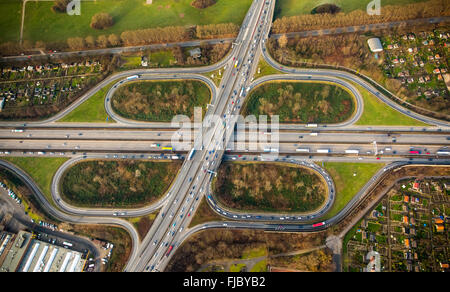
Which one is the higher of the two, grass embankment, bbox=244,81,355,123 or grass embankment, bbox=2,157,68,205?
grass embankment, bbox=244,81,355,123

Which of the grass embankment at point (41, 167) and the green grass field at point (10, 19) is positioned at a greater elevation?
the green grass field at point (10, 19)

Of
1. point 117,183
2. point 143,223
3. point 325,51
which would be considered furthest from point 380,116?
point 117,183

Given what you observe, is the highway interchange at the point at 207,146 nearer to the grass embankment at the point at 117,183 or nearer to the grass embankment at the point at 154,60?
the grass embankment at the point at 117,183

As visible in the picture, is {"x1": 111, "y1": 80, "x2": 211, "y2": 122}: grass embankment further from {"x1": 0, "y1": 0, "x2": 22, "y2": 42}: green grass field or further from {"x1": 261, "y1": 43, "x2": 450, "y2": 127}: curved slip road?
{"x1": 0, "y1": 0, "x2": 22, "y2": 42}: green grass field

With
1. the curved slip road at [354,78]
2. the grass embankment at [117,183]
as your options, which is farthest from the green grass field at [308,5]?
the grass embankment at [117,183]

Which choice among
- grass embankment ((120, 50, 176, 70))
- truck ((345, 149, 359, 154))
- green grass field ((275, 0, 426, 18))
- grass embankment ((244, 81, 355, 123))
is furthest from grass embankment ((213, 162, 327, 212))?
green grass field ((275, 0, 426, 18))

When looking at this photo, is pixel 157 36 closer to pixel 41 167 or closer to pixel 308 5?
pixel 308 5

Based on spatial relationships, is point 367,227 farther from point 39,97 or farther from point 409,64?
point 39,97
